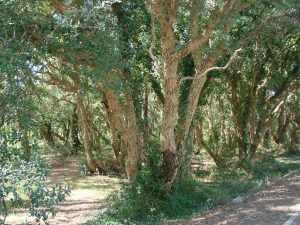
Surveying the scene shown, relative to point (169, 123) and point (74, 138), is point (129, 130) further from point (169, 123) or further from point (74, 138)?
point (74, 138)

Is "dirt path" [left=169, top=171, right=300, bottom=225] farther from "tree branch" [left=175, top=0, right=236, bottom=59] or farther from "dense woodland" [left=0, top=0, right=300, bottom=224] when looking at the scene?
"tree branch" [left=175, top=0, right=236, bottom=59]

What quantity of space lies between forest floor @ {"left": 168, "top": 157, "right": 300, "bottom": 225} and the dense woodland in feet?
4.98

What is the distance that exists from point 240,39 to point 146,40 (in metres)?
4.16

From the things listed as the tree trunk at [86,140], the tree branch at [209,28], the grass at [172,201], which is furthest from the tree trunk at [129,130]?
the tree trunk at [86,140]

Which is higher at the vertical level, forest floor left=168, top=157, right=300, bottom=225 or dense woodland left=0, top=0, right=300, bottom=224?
dense woodland left=0, top=0, right=300, bottom=224

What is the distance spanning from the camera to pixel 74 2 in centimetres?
1016

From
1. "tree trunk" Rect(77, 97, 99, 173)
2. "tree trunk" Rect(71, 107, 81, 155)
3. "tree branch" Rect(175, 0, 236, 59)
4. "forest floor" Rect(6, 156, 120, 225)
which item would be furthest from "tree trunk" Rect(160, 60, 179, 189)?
"tree trunk" Rect(71, 107, 81, 155)

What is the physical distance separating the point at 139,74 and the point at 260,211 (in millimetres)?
5864

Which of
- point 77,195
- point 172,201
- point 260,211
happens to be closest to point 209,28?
point 260,211

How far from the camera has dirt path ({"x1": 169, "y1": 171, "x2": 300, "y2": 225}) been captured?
30.6 ft

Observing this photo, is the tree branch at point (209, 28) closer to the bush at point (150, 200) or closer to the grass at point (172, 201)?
the bush at point (150, 200)

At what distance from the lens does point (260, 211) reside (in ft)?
33.6

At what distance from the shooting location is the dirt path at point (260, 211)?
931 cm

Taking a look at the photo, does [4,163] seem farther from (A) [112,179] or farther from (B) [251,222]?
(A) [112,179]
